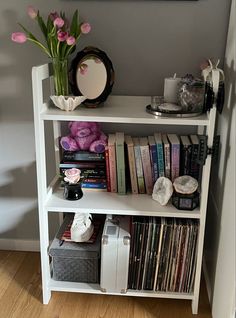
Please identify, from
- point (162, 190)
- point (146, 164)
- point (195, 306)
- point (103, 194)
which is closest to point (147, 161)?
point (146, 164)

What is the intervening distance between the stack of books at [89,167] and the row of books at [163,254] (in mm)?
→ 215

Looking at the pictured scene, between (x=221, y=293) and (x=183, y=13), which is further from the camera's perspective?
(x=183, y=13)

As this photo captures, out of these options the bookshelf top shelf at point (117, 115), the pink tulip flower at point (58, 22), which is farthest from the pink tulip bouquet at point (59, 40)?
the bookshelf top shelf at point (117, 115)

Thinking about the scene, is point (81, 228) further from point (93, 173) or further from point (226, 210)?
point (226, 210)

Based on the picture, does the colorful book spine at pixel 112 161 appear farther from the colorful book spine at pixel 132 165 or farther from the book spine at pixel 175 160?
the book spine at pixel 175 160

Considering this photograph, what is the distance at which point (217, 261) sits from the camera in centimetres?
155

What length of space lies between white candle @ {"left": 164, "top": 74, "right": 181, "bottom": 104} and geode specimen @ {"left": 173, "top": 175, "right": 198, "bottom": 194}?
30 cm

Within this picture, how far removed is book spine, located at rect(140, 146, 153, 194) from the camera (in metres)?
1.57

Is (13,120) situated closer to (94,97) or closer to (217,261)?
(94,97)

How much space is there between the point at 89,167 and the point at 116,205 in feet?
0.72

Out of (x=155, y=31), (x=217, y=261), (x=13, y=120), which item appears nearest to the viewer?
(x=217, y=261)

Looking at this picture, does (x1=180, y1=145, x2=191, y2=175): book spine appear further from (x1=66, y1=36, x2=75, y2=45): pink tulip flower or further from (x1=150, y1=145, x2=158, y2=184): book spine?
(x1=66, y1=36, x2=75, y2=45): pink tulip flower

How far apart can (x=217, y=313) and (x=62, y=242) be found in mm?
668

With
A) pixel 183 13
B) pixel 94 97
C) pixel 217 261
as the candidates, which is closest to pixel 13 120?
pixel 94 97
